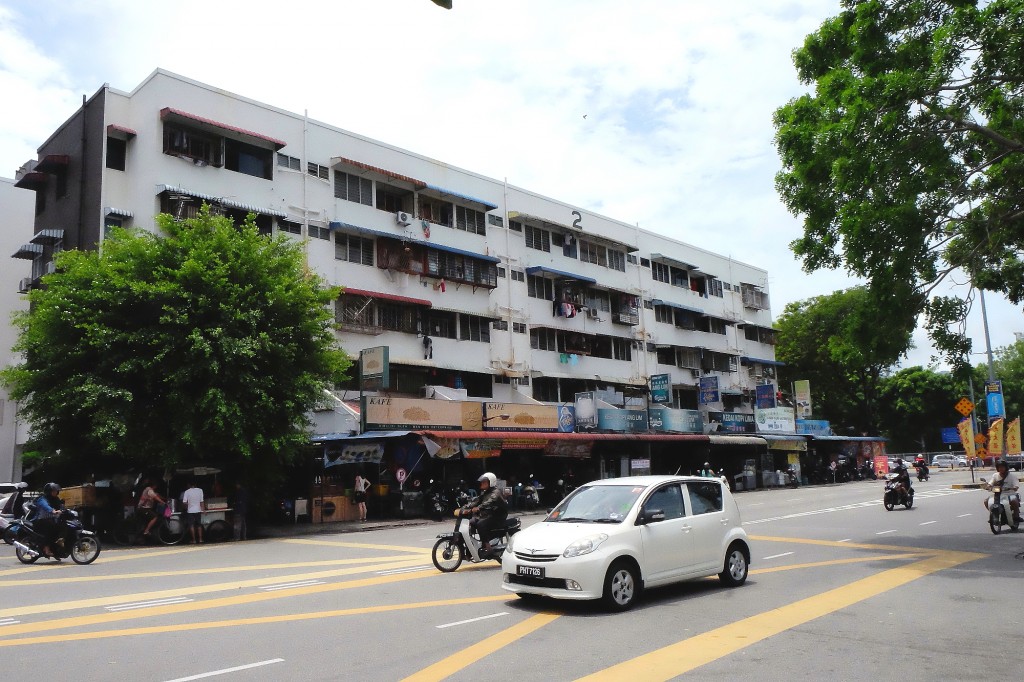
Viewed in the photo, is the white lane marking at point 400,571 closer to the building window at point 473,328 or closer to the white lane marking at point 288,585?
the white lane marking at point 288,585

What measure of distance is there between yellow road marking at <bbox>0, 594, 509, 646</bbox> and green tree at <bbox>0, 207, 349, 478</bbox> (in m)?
11.4

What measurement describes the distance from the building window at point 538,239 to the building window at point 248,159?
13475mm

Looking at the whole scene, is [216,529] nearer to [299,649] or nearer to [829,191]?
[299,649]

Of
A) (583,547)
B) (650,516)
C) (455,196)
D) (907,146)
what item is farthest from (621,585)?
(455,196)

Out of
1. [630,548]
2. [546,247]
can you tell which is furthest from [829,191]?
[546,247]

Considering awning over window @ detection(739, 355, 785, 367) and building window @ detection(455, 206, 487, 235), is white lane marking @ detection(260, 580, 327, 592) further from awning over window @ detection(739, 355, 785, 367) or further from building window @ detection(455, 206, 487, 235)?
awning over window @ detection(739, 355, 785, 367)

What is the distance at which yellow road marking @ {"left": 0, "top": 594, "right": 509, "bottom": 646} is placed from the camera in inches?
306

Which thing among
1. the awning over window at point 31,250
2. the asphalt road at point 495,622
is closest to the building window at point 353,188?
the awning over window at point 31,250

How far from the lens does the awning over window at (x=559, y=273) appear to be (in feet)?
121

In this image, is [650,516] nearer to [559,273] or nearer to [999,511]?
[999,511]

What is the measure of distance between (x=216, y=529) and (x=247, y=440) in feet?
8.69

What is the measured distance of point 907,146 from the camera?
44.4 feet

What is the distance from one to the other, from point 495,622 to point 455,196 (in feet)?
89.6

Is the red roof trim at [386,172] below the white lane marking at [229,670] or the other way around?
the other way around
